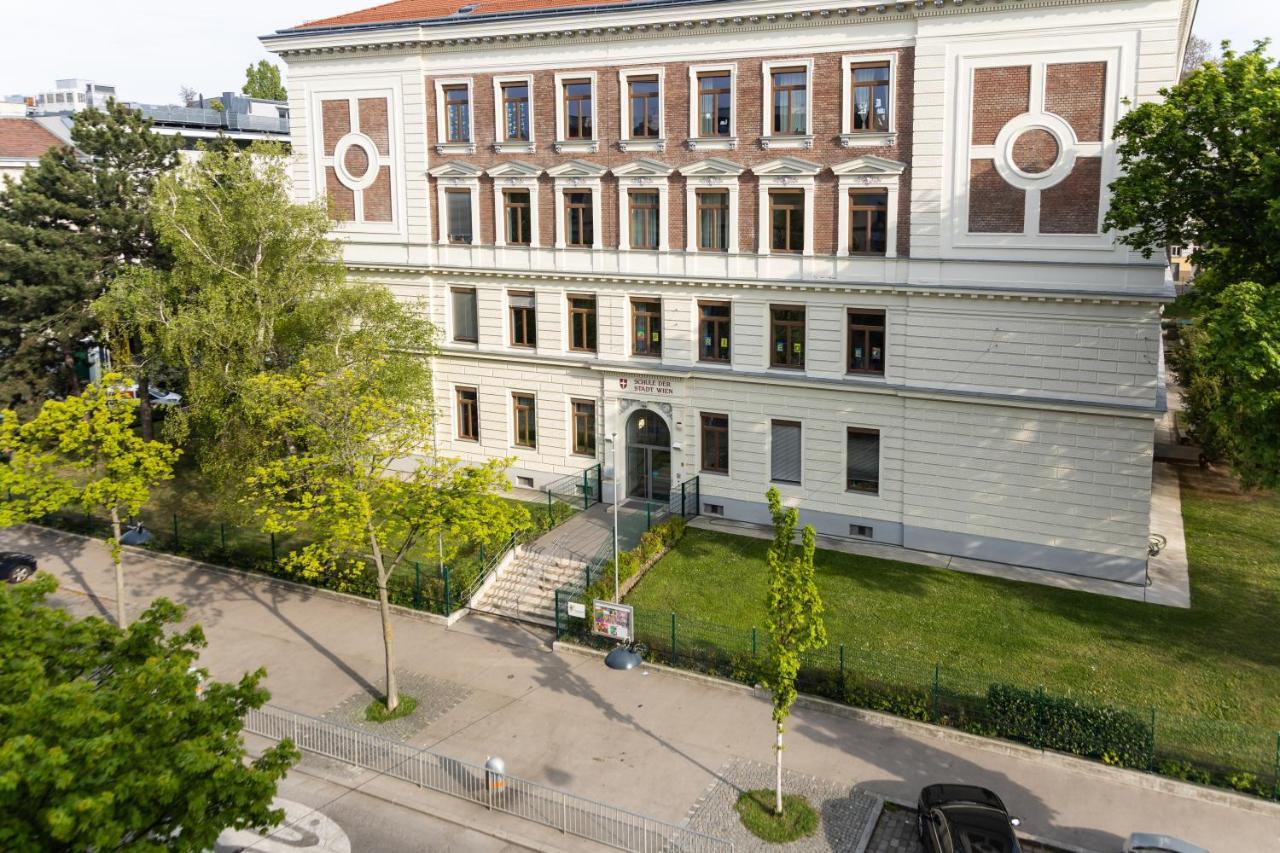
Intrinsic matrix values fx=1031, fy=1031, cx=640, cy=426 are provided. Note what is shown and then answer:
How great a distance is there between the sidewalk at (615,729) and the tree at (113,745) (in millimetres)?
8820

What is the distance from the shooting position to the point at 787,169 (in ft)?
107

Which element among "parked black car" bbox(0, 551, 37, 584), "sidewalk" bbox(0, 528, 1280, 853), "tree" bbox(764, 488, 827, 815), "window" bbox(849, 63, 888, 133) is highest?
"window" bbox(849, 63, 888, 133)

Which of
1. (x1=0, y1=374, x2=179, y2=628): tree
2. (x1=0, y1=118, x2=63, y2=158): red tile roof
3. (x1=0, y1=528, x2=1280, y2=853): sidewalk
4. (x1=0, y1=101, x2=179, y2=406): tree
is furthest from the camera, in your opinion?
(x1=0, y1=118, x2=63, y2=158): red tile roof

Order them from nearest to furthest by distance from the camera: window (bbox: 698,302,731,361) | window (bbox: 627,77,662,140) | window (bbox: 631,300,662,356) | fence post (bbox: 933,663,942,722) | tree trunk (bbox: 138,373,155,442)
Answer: fence post (bbox: 933,663,942,722), window (bbox: 627,77,662,140), window (bbox: 698,302,731,361), window (bbox: 631,300,662,356), tree trunk (bbox: 138,373,155,442)

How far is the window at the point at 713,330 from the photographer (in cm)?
3500

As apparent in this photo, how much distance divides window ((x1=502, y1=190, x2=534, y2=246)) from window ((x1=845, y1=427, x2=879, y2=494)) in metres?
13.9

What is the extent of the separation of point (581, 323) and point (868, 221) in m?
11.0

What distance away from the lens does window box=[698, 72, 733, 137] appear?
3341 centimetres

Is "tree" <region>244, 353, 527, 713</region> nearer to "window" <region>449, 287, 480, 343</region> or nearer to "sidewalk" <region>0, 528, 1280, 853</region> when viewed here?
"sidewalk" <region>0, 528, 1280, 853</region>

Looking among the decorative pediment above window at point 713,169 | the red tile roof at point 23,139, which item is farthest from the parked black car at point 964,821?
the red tile roof at point 23,139

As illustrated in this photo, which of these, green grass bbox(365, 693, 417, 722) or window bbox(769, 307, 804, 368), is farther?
window bbox(769, 307, 804, 368)

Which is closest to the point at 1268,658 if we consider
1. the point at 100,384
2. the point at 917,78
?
the point at 917,78

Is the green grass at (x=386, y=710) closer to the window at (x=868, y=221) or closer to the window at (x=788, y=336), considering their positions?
the window at (x=788, y=336)

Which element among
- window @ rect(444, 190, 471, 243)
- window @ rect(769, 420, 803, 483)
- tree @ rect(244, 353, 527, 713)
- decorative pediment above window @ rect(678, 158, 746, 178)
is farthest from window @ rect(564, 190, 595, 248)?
tree @ rect(244, 353, 527, 713)
